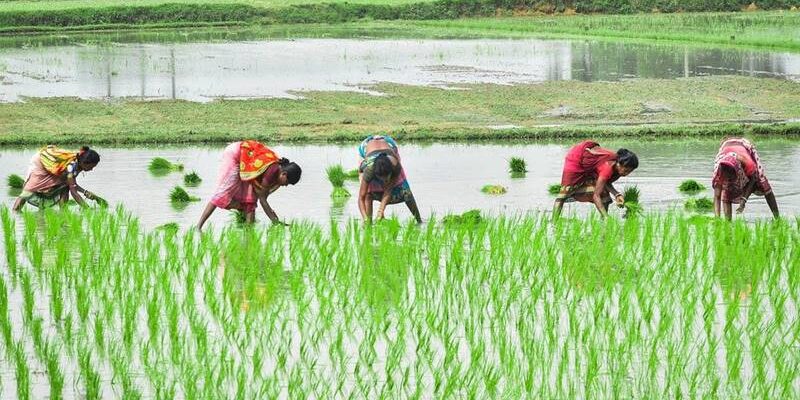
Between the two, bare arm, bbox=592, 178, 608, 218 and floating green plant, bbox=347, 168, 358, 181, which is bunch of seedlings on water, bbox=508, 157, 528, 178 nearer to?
floating green plant, bbox=347, 168, 358, 181

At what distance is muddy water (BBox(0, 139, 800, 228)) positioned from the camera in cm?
1076

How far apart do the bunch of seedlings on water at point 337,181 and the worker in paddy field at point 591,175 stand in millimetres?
2385

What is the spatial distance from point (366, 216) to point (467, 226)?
2.95 feet

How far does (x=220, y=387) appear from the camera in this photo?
5.48 meters

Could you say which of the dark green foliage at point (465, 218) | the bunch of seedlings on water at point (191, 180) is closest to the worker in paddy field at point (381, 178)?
the dark green foliage at point (465, 218)

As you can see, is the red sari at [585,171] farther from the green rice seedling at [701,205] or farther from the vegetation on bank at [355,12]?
the vegetation on bank at [355,12]

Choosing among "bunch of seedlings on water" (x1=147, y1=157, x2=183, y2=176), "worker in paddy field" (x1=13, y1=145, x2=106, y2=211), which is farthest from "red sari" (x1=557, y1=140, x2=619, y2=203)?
"bunch of seedlings on water" (x1=147, y1=157, x2=183, y2=176)

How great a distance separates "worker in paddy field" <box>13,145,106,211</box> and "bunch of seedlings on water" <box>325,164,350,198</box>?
6.65 feet

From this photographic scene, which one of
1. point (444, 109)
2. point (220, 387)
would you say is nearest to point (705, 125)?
point (444, 109)

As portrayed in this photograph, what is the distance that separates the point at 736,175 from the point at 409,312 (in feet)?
10.5

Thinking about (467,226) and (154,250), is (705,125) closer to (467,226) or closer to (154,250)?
(467,226)

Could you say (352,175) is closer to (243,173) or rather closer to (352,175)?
(352,175)

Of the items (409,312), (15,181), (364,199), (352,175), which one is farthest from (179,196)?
(409,312)

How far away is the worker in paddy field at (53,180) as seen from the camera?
33.2ft
